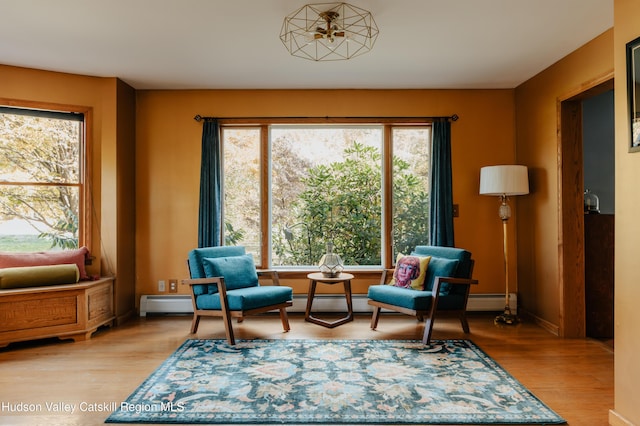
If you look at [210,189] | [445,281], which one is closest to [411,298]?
[445,281]

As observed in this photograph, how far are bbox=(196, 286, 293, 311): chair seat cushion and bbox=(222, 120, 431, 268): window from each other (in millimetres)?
895

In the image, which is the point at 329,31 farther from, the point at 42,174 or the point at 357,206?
the point at 42,174

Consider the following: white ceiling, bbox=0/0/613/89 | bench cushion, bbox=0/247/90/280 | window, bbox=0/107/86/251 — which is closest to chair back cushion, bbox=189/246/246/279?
bench cushion, bbox=0/247/90/280

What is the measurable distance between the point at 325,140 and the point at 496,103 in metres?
2.01

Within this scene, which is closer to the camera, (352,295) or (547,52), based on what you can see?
(547,52)

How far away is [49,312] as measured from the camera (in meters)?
3.56

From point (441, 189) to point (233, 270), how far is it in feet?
7.88

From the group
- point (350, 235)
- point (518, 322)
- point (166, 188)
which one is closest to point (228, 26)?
point (166, 188)

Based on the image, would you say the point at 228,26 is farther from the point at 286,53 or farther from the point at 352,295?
the point at 352,295

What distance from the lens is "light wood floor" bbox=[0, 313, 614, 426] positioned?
2.43 metres

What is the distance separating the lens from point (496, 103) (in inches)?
184

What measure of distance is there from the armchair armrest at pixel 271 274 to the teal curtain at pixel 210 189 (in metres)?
0.59

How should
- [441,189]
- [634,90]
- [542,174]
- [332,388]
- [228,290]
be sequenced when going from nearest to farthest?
[634,90] < [332,388] < [228,290] < [542,174] < [441,189]

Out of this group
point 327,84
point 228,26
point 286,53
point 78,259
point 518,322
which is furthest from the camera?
point 327,84
